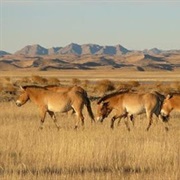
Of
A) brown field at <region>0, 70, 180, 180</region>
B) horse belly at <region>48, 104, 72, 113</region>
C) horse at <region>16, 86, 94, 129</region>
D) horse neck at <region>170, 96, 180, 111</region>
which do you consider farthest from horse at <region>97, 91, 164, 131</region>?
brown field at <region>0, 70, 180, 180</region>

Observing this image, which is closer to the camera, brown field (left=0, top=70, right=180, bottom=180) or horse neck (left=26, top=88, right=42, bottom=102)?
brown field (left=0, top=70, right=180, bottom=180)

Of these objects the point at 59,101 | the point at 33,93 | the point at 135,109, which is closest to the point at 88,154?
the point at 135,109

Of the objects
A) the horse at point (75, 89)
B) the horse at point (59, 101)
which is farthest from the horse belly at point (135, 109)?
the horse at point (59, 101)

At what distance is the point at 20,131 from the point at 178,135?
4620 mm

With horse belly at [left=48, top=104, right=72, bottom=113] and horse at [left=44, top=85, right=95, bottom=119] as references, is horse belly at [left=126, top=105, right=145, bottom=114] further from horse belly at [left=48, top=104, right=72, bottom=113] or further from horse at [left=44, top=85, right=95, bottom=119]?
horse belly at [left=48, top=104, right=72, bottom=113]

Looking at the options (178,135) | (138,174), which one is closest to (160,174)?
(138,174)

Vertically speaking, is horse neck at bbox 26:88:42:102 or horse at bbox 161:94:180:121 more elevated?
horse neck at bbox 26:88:42:102

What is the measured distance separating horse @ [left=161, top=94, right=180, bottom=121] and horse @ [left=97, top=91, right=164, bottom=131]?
0.90 feet

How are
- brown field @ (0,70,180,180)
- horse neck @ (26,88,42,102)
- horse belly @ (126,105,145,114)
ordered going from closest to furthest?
brown field @ (0,70,180,180)
horse belly @ (126,105,145,114)
horse neck @ (26,88,42,102)

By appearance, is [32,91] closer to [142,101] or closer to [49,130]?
[49,130]

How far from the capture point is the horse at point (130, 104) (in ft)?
57.0

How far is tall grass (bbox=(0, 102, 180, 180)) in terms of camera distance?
923 cm

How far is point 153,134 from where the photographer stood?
15.3m

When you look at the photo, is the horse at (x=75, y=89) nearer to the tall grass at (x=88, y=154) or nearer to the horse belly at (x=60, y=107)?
the horse belly at (x=60, y=107)
